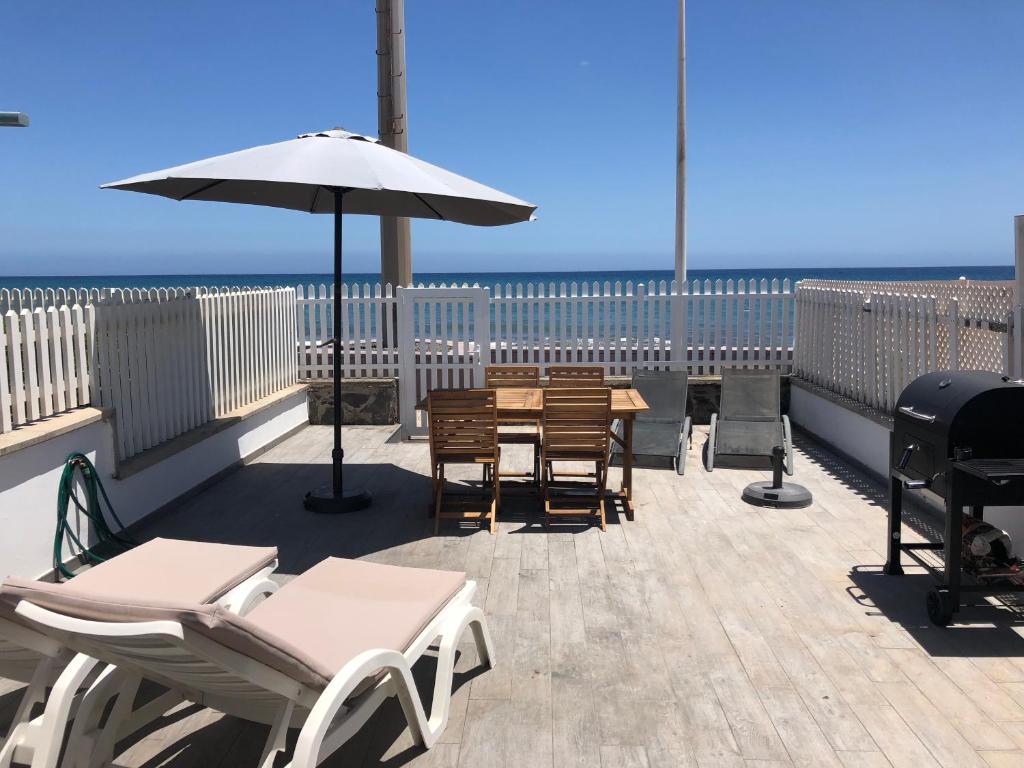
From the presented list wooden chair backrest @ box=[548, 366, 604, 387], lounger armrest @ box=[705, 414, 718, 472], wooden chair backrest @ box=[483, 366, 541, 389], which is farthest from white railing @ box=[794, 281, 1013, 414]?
wooden chair backrest @ box=[483, 366, 541, 389]

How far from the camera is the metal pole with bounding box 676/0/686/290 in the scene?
13562mm

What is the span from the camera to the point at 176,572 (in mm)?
3504

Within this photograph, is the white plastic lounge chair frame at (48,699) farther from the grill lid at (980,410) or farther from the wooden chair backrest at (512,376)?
the wooden chair backrest at (512,376)

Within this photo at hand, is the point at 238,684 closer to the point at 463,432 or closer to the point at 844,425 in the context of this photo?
the point at 463,432

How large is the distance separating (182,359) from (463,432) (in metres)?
2.68

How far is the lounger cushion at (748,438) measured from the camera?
7.69 meters

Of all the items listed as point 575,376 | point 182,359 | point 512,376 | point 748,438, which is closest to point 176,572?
point 182,359

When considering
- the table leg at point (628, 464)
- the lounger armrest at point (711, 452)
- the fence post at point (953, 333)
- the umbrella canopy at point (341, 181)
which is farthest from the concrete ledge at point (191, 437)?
the fence post at point (953, 333)

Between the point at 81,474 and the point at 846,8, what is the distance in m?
21.0

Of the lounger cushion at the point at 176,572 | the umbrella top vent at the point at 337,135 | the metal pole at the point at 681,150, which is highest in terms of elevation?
the metal pole at the point at 681,150

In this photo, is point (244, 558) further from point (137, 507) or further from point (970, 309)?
point (970, 309)

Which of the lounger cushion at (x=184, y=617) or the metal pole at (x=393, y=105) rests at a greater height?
the metal pole at (x=393, y=105)

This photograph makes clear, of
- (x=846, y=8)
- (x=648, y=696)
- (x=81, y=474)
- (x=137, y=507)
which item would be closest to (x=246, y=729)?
(x=648, y=696)

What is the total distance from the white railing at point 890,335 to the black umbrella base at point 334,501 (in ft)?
15.4
